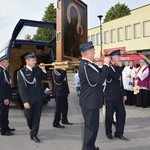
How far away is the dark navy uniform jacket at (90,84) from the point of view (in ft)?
19.9

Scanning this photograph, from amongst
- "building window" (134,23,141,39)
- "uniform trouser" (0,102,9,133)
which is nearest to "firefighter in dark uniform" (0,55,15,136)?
"uniform trouser" (0,102,9,133)

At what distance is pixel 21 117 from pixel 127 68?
4515mm

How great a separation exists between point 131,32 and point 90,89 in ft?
126

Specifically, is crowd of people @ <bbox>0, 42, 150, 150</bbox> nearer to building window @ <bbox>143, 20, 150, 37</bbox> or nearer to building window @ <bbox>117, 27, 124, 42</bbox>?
building window @ <bbox>143, 20, 150, 37</bbox>

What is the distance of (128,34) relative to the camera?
1757 inches

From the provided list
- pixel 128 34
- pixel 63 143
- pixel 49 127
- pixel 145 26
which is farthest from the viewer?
pixel 128 34

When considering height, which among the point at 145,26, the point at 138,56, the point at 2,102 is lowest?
the point at 2,102

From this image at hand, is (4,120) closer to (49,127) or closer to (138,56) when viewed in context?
(49,127)

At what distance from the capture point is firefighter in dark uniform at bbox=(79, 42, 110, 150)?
19.9 ft

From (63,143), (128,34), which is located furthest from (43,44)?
(128,34)

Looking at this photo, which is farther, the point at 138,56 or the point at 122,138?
the point at 138,56

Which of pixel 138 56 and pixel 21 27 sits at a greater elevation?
pixel 21 27

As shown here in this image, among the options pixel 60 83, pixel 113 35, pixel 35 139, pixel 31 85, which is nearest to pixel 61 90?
pixel 60 83

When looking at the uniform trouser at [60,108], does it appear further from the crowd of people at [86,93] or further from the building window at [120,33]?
the building window at [120,33]
